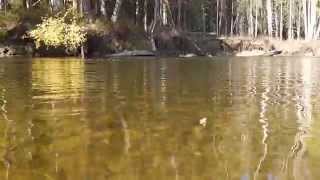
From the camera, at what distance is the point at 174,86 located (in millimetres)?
18812

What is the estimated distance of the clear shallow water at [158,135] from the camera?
7094 mm

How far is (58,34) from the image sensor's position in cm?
4647

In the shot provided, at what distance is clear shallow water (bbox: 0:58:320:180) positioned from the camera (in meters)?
7.09

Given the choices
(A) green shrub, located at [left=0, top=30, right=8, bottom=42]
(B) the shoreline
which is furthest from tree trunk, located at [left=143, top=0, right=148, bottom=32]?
(A) green shrub, located at [left=0, top=30, right=8, bottom=42]

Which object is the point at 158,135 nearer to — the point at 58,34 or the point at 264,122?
the point at 264,122

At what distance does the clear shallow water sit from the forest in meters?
32.0

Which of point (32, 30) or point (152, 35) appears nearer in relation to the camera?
point (32, 30)

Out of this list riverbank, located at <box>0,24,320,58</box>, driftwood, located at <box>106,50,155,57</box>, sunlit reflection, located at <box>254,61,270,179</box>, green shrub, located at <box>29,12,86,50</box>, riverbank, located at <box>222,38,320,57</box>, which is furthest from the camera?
riverbank, located at <box>222,38,320,57</box>

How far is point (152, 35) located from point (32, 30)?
52.0 ft

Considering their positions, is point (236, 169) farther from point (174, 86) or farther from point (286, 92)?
point (174, 86)

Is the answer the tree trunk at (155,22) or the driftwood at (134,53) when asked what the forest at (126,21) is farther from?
the driftwood at (134,53)

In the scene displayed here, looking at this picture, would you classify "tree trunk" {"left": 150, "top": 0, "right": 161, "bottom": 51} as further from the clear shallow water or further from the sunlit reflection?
the clear shallow water

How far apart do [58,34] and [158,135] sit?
3825cm

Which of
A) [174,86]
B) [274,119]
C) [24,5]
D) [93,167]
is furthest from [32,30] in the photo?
[93,167]
